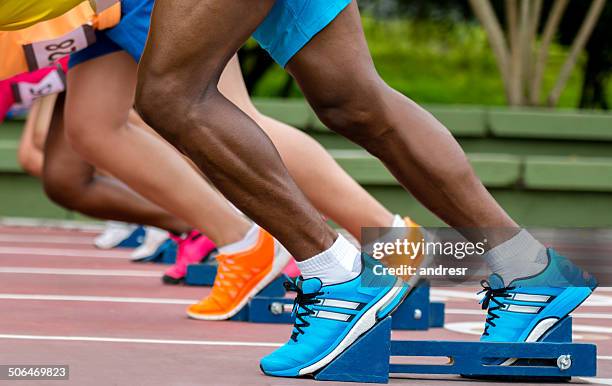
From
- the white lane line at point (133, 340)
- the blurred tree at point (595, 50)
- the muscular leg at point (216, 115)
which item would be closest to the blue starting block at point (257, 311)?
the white lane line at point (133, 340)

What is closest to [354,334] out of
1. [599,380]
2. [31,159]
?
[599,380]

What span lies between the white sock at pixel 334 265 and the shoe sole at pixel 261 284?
141cm

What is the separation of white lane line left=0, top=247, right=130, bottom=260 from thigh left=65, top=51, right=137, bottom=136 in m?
2.80

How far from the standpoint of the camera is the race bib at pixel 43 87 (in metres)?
6.16

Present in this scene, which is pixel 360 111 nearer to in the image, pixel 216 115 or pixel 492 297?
pixel 216 115

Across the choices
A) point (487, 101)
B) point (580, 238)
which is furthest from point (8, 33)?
point (487, 101)

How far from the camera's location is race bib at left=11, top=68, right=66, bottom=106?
616 cm

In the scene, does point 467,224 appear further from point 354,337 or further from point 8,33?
point 8,33

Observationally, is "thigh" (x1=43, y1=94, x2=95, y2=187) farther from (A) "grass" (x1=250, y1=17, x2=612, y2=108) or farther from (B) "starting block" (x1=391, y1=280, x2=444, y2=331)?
(A) "grass" (x1=250, y1=17, x2=612, y2=108)

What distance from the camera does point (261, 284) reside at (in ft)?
15.1

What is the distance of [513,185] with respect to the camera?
10.1 m

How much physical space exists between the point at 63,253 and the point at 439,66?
21099 millimetres

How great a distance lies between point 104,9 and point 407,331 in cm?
153

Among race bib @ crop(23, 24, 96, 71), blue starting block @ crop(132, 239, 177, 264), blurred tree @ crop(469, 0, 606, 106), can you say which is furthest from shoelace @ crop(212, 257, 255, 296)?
blurred tree @ crop(469, 0, 606, 106)
